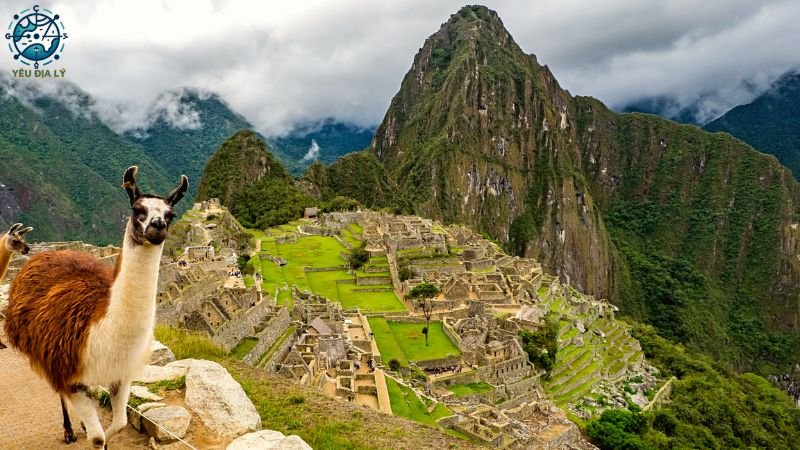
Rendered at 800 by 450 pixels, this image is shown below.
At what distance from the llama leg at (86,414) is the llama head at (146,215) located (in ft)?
4.15

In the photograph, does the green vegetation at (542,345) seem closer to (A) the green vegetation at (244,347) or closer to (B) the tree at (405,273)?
(B) the tree at (405,273)

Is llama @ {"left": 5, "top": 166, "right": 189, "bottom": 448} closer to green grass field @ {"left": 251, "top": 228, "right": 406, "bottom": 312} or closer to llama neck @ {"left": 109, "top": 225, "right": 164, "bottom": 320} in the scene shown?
llama neck @ {"left": 109, "top": 225, "right": 164, "bottom": 320}

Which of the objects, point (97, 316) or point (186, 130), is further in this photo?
point (186, 130)

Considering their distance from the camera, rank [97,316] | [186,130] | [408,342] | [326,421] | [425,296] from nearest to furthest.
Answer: [97,316]
[326,421]
[408,342]
[425,296]
[186,130]

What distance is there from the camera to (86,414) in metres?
3.89

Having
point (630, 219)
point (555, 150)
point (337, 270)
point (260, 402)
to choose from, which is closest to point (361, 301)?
point (337, 270)

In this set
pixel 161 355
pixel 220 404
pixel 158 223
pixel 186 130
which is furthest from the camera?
pixel 186 130

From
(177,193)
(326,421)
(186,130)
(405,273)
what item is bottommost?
(326,421)

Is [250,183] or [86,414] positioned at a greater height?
[250,183]

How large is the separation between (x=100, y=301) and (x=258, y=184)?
6676 centimetres

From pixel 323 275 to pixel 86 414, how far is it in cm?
2846

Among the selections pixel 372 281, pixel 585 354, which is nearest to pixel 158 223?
pixel 372 281

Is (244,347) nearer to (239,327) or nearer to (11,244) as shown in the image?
(239,327)

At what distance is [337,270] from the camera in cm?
3366
